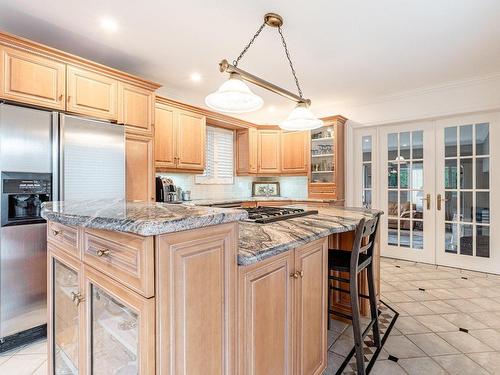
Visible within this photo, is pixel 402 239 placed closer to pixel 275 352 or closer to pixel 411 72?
pixel 411 72

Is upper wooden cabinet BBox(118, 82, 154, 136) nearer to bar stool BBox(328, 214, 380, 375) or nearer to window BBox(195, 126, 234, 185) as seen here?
window BBox(195, 126, 234, 185)

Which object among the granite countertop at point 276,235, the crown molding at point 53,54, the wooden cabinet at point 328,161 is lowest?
the granite countertop at point 276,235

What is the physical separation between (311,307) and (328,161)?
11.9 feet

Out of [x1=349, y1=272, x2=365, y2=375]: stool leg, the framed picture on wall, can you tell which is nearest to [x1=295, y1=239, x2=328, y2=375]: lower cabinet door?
[x1=349, y1=272, x2=365, y2=375]: stool leg

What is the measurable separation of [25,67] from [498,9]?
12.6 ft

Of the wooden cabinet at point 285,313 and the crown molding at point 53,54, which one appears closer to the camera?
the wooden cabinet at point 285,313

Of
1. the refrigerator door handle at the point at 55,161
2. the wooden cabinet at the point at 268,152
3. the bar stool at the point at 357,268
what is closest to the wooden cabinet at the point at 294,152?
the wooden cabinet at the point at 268,152

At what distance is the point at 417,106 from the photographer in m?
4.17

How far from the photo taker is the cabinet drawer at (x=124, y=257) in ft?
2.66

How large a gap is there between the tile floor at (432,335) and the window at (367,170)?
5.16 feet

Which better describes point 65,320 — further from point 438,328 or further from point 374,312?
point 438,328

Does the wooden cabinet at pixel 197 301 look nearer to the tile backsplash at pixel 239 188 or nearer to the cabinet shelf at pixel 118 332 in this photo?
the cabinet shelf at pixel 118 332

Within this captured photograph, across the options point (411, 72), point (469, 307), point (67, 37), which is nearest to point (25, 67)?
point (67, 37)

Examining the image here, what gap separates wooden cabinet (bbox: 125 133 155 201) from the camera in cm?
297
